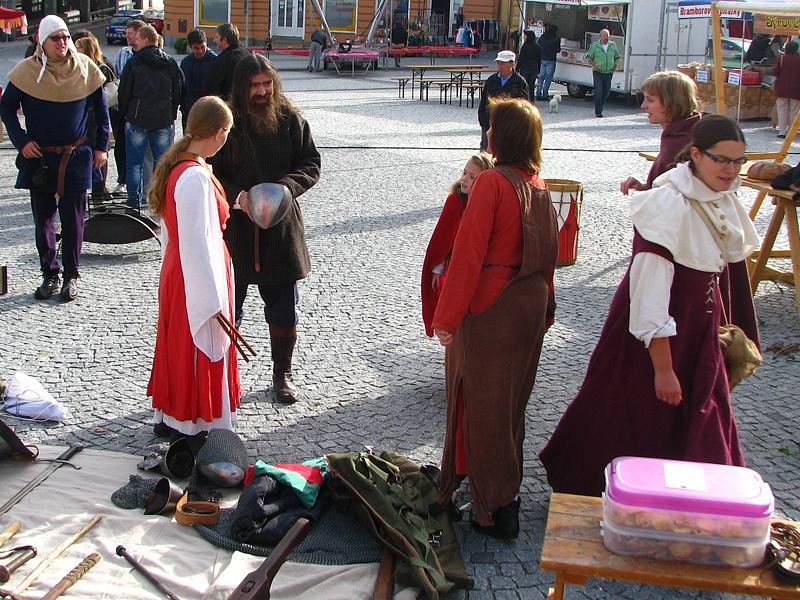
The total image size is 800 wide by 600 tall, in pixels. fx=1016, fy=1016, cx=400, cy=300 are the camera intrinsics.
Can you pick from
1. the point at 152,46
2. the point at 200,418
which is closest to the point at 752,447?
the point at 200,418

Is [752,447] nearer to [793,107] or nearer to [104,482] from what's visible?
[104,482]

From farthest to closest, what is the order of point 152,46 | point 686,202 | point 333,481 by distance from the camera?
1. point 152,46
2. point 333,481
3. point 686,202

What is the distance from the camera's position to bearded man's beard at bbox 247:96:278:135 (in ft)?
15.7

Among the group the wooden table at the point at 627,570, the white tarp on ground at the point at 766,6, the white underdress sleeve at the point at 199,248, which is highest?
the white tarp on ground at the point at 766,6

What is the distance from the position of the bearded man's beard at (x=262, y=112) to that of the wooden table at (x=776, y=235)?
338 cm

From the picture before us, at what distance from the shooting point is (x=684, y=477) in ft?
9.61

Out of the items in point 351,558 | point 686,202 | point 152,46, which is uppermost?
point 152,46

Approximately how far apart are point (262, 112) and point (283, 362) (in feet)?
4.26

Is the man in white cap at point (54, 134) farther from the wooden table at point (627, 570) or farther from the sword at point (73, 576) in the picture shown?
the wooden table at point (627, 570)

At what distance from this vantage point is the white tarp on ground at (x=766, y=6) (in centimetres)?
716

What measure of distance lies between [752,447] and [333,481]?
214 centimetres

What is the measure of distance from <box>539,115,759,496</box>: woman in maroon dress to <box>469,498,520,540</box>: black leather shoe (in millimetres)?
290

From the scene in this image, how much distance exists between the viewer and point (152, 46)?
361 inches

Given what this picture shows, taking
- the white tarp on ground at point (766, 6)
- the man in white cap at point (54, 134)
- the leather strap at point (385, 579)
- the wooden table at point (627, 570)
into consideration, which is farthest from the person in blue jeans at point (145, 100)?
the wooden table at point (627, 570)
